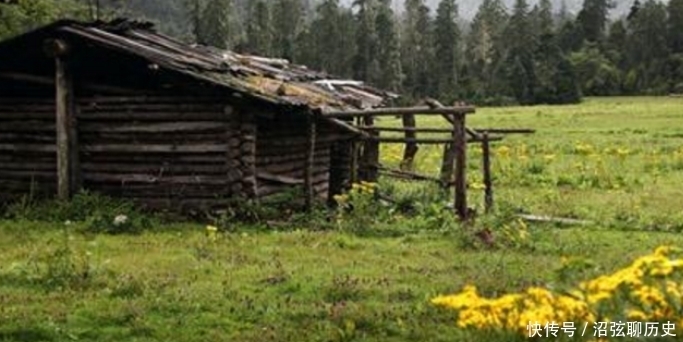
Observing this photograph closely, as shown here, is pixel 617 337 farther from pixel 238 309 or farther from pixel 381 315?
pixel 238 309

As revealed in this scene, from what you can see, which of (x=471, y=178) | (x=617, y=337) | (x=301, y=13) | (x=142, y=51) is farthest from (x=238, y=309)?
(x=301, y=13)

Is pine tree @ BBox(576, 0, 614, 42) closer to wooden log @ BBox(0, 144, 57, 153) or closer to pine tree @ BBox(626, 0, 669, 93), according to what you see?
pine tree @ BBox(626, 0, 669, 93)

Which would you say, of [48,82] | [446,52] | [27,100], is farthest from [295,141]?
[446,52]

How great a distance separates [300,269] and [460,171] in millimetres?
5563

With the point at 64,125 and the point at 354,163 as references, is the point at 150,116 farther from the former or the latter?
the point at 354,163

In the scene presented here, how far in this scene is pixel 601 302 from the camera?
661cm

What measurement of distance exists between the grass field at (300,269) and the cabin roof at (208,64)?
2501 mm

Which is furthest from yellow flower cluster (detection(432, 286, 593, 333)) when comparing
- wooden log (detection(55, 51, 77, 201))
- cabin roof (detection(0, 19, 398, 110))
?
wooden log (detection(55, 51, 77, 201))

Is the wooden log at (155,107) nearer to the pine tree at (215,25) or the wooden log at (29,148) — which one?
the wooden log at (29,148)

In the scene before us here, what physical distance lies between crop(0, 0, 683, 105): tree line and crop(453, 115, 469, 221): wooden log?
226 ft

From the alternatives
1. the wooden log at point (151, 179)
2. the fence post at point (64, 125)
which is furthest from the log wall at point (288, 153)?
the fence post at point (64, 125)

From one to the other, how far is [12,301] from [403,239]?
258 inches

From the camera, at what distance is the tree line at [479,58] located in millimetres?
91438

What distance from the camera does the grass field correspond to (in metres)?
9.76
